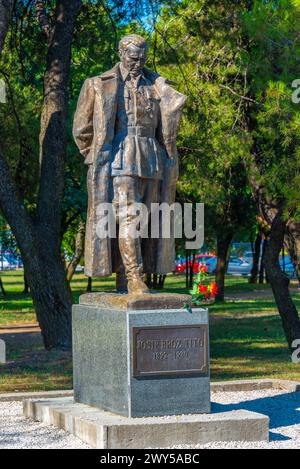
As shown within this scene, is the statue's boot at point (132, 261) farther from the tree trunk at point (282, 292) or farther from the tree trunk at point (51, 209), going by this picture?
the tree trunk at point (282, 292)

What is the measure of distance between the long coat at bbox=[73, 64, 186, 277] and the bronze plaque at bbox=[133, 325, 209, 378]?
86 cm

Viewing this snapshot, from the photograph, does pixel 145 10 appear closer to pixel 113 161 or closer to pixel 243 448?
pixel 113 161

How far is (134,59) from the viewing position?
30.2 ft

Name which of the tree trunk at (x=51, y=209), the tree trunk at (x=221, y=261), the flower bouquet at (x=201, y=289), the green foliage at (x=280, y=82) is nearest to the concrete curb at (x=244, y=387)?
the flower bouquet at (x=201, y=289)

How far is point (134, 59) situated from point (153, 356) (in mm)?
2685

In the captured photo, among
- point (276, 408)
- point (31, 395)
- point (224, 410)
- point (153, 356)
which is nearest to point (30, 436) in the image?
point (153, 356)

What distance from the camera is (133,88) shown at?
9.23 metres

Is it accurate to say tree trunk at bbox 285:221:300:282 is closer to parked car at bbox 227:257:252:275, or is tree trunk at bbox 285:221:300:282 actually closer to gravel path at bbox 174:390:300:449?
gravel path at bbox 174:390:300:449

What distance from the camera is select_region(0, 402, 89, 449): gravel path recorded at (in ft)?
27.8

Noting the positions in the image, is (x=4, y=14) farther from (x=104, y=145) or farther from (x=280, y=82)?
(x=104, y=145)

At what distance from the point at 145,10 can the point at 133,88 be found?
30.4 ft

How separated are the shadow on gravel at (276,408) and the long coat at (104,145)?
→ 1.47m

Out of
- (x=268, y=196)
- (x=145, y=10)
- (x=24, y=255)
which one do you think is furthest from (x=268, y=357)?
(x=145, y=10)

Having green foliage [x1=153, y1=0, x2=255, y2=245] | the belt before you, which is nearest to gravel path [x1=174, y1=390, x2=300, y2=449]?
the belt
